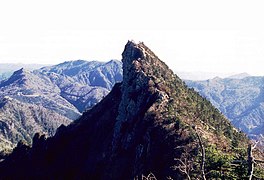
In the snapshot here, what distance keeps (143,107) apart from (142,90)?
20.9 feet

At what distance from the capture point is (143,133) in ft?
271

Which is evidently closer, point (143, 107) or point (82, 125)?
point (143, 107)

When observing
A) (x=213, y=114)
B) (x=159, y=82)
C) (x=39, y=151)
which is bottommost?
(x=39, y=151)

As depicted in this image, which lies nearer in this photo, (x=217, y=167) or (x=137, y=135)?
(x=217, y=167)

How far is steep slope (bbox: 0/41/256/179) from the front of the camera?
67750 millimetres

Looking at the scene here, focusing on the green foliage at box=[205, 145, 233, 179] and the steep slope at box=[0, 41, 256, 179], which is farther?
the steep slope at box=[0, 41, 256, 179]

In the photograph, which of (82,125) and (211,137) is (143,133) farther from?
(82,125)

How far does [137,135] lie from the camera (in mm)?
86250

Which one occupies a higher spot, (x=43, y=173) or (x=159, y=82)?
(x=159, y=82)

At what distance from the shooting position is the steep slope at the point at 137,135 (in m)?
67.8

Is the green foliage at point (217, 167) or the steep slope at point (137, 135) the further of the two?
the steep slope at point (137, 135)

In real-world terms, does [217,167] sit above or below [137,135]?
below

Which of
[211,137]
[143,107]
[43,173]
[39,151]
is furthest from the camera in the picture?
[39,151]

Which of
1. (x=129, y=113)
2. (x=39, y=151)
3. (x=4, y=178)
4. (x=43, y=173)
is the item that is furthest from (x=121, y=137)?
(x=4, y=178)
